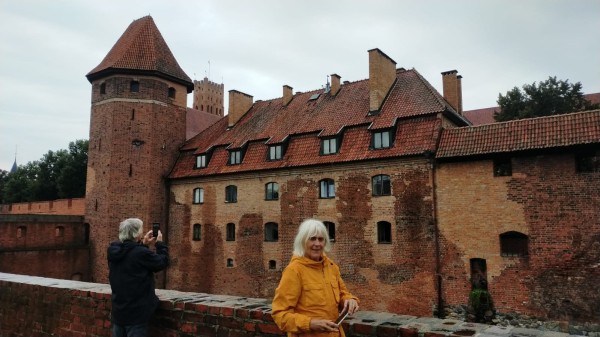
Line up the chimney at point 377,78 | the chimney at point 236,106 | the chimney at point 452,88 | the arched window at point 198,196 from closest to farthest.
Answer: the chimney at point 377,78, the chimney at point 452,88, the arched window at point 198,196, the chimney at point 236,106

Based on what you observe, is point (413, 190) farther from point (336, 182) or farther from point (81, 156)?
point (81, 156)

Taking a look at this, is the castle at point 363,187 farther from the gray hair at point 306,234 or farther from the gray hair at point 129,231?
the gray hair at point 306,234

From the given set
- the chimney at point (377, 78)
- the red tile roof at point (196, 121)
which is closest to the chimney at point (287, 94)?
the chimney at point (377, 78)

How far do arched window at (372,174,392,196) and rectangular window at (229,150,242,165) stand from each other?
26.6 ft

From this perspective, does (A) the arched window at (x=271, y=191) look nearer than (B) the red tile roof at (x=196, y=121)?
Yes

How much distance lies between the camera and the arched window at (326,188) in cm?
2030

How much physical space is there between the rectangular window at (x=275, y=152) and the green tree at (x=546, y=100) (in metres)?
15.7

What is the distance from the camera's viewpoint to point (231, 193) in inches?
936

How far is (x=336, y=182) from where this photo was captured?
66.1 ft

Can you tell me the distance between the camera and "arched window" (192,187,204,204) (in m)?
24.8

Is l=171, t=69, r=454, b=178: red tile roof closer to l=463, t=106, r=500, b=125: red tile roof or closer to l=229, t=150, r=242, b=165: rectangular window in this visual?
l=229, t=150, r=242, b=165: rectangular window

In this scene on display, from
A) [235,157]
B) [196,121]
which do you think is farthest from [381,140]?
[196,121]

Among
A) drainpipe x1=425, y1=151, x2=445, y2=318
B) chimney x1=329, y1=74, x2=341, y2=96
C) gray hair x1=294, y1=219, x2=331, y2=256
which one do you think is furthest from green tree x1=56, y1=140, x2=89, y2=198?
gray hair x1=294, y1=219, x2=331, y2=256

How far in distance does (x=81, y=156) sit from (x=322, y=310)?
44120mm
